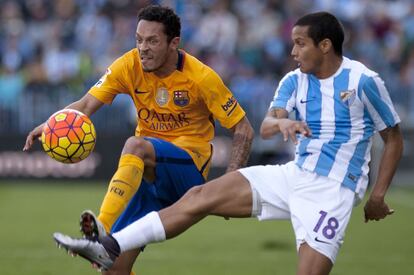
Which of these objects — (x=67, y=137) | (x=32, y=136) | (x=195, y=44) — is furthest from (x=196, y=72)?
(x=195, y=44)

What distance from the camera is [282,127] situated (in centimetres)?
675

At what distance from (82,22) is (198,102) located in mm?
13987

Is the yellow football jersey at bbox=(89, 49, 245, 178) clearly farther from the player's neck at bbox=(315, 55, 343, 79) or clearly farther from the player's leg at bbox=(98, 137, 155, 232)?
the player's neck at bbox=(315, 55, 343, 79)

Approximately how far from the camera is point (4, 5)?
22344 millimetres

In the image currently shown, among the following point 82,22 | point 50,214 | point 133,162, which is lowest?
point 50,214

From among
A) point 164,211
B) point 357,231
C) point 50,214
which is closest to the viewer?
point 164,211

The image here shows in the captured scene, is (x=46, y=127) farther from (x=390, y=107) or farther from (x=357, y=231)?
(x=357, y=231)

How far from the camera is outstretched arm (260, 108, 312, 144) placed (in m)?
6.68

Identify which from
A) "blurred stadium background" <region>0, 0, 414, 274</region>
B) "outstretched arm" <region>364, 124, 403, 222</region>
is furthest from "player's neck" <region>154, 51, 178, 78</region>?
"blurred stadium background" <region>0, 0, 414, 274</region>

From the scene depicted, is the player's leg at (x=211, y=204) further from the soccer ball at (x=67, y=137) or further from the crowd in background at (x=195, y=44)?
the crowd in background at (x=195, y=44)

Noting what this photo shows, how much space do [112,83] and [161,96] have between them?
391 mm

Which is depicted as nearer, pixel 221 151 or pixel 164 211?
pixel 164 211

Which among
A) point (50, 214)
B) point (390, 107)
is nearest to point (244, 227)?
point (50, 214)

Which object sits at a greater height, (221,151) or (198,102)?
(198,102)
